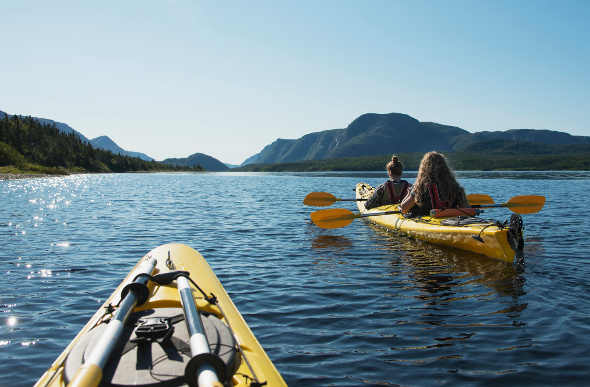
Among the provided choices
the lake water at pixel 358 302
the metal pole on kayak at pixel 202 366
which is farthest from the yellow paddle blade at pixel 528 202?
the metal pole on kayak at pixel 202 366

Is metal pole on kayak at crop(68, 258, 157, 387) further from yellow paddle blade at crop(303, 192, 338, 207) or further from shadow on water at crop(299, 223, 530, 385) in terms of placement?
yellow paddle blade at crop(303, 192, 338, 207)

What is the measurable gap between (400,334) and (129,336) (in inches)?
127

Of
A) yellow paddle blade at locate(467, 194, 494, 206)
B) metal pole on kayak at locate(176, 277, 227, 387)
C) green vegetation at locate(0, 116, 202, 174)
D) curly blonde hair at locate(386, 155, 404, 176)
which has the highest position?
green vegetation at locate(0, 116, 202, 174)

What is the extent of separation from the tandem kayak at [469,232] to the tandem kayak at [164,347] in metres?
6.04


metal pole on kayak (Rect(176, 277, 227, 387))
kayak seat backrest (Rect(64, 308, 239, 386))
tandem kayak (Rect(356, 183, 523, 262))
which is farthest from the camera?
tandem kayak (Rect(356, 183, 523, 262))

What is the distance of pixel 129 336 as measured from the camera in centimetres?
Answer: 325

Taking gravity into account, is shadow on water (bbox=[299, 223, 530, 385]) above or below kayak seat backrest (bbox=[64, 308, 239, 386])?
below

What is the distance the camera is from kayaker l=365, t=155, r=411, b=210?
538 inches

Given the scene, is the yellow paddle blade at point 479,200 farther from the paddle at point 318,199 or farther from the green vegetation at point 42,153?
the green vegetation at point 42,153

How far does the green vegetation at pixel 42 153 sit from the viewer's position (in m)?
72.7

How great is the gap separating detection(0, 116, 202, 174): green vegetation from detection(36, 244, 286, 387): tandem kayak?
7399 cm

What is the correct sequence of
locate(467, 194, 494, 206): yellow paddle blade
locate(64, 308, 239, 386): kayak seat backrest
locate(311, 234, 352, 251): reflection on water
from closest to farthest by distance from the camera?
locate(64, 308, 239, 386): kayak seat backrest < locate(311, 234, 352, 251): reflection on water < locate(467, 194, 494, 206): yellow paddle blade

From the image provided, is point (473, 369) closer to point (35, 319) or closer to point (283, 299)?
point (283, 299)

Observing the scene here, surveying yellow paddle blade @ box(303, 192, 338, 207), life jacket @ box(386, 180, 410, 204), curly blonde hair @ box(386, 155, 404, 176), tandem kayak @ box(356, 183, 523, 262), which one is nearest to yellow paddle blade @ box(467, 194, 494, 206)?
life jacket @ box(386, 180, 410, 204)
